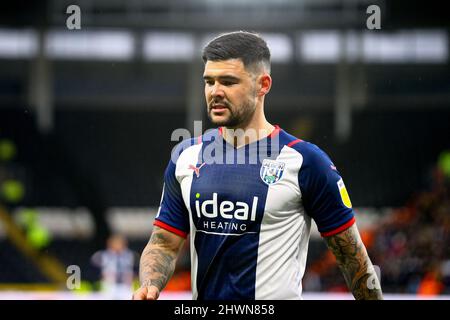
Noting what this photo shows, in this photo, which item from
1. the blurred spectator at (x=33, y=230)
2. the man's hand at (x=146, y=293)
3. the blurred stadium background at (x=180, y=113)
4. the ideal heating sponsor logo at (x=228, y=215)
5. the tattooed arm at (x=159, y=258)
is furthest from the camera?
the blurred spectator at (x=33, y=230)

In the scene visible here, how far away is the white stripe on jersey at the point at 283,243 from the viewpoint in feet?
8.60

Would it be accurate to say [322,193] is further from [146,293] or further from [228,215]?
[146,293]

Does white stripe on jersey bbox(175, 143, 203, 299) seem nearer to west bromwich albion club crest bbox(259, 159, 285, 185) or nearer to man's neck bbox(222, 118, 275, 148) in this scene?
man's neck bbox(222, 118, 275, 148)

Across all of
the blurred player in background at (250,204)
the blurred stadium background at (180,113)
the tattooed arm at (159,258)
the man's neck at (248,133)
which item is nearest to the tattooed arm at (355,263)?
the blurred player in background at (250,204)

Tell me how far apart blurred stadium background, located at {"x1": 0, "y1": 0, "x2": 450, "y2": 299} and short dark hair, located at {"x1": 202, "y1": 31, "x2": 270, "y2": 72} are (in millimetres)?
12231

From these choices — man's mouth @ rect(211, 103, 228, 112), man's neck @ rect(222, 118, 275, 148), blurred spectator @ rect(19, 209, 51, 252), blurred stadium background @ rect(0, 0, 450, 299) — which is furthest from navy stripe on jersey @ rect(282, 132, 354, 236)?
blurred spectator @ rect(19, 209, 51, 252)

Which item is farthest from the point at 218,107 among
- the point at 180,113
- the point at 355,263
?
the point at 180,113

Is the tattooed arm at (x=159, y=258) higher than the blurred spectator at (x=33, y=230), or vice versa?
the tattooed arm at (x=159, y=258)

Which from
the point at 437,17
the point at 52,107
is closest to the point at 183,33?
the point at 52,107

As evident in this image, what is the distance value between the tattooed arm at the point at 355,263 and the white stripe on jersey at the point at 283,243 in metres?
0.13

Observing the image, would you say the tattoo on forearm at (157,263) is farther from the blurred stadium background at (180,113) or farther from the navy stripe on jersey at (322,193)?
the blurred stadium background at (180,113)

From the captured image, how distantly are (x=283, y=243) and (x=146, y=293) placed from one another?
0.51 metres

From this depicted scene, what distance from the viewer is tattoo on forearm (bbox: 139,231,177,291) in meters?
2.74
